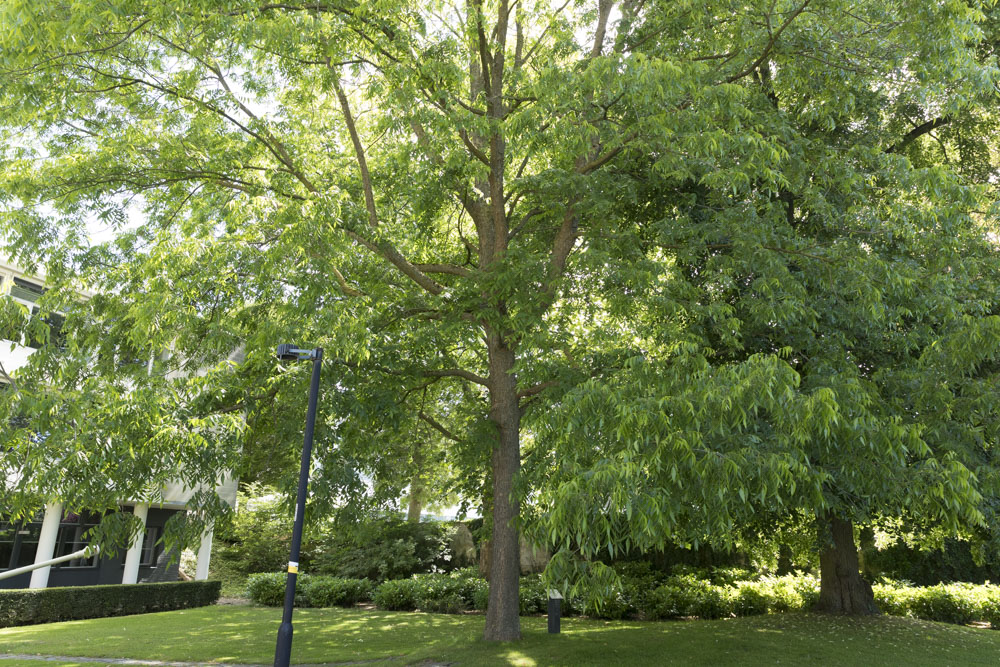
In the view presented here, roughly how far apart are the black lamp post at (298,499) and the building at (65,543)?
10.7 m

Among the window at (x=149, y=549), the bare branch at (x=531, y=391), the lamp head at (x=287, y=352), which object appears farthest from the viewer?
the window at (x=149, y=549)

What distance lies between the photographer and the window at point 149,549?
2641 centimetres

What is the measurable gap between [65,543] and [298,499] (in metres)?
18.8

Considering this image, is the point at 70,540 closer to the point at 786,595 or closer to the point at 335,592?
the point at 335,592

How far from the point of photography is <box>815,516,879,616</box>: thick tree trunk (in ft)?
53.2

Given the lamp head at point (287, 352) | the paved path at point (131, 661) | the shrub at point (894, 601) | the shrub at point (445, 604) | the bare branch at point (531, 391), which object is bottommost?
the paved path at point (131, 661)

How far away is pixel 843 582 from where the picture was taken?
648 inches

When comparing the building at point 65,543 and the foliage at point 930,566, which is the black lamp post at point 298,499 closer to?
the building at point 65,543

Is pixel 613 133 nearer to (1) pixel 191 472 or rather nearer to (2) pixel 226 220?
(2) pixel 226 220

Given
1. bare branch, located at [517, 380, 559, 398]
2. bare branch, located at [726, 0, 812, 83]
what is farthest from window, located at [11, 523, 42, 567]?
bare branch, located at [726, 0, 812, 83]

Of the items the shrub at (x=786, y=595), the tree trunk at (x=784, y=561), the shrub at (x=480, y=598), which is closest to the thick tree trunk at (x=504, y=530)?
the shrub at (x=480, y=598)

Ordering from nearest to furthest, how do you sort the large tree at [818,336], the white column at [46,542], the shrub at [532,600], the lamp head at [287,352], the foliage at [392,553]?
the large tree at [818,336] < the lamp head at [287,352] < the shrub at [532,600] < the white column at [46,542] < the foliage at [392,553]

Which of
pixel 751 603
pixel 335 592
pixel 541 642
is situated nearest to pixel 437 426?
pixel 541 642

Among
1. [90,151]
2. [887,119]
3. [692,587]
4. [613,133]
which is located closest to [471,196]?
[613,133]
